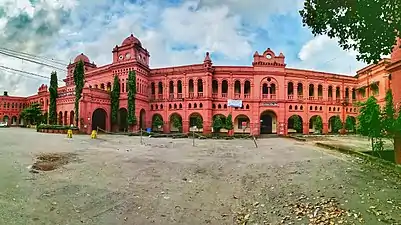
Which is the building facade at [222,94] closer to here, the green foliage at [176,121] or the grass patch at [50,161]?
the green foliage at [176,121]

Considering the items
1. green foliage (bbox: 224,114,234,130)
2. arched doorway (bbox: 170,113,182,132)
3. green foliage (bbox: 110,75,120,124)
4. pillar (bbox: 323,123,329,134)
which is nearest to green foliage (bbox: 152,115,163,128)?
arched doorway (bbox: 170,113,182,132)

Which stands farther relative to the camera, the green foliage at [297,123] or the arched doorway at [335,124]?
the arched doorway at [335,124]

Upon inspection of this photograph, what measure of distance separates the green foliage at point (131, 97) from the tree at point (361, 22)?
26.1 meters

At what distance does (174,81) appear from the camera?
36406 mm

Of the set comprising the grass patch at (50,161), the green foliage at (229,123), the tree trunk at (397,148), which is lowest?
the grass patch at (50,161)

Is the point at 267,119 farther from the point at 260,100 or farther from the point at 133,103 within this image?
the point at 133,103

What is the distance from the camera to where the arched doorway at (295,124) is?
36.1 metres

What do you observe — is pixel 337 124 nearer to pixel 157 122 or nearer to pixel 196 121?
pixel 196 121

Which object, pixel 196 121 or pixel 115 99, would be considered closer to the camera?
pixel 115 99

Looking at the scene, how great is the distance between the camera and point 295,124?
36.1m

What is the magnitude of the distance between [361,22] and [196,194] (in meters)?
7.17

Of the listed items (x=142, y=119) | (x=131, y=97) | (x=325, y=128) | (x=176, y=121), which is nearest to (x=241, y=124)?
(x=176, y=121)

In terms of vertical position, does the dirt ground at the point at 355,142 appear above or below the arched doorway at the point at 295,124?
below

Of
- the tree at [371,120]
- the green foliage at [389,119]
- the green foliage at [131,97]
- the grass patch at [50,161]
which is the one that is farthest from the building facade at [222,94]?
the green foliage at [389,119]
